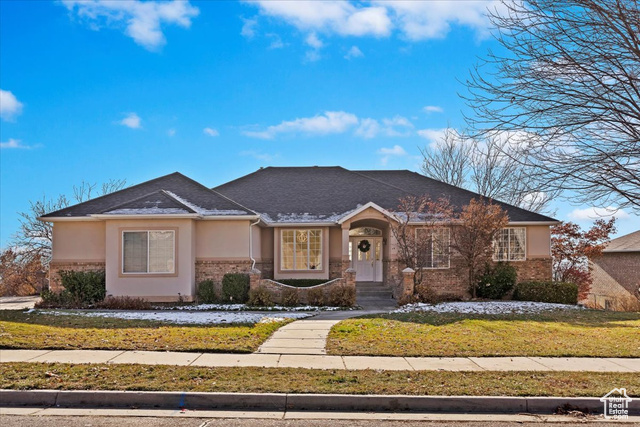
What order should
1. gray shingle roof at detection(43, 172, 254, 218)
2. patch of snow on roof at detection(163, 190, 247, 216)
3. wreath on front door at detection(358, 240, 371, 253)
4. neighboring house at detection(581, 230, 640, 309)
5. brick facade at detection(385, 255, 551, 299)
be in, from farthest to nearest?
1. neighboring house at detection(581, 230, 640, 309)
2. wreath on front door at detection(358, 240, 371, 253)
3. brick facade at detection(385, 255, 551, 299)
4. patch of snow on roof at detection(163, 190, 247, 216)
5. gray shingle roof at detection(43, 172, 254, 218)

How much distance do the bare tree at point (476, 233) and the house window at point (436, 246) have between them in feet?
2.28

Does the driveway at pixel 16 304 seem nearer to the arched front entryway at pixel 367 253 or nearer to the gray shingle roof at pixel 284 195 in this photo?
the gray shingle roof at pixel 284 195

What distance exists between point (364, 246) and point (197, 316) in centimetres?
1068

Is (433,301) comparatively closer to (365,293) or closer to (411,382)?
(365,293)

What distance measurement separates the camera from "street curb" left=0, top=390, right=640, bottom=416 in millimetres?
7461

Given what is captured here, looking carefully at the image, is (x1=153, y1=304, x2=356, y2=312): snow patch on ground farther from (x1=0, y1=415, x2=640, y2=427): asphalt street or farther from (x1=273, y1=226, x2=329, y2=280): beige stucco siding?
(x1=0, y1=415, x2=640, y2=427): asphalt street

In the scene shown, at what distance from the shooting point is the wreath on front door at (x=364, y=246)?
25.0 meters

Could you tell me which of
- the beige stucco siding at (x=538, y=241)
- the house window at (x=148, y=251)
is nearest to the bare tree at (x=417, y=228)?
the beige stucco siding at (x=538, y=241)

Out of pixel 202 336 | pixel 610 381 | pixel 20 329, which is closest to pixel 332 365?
pixel 202 336

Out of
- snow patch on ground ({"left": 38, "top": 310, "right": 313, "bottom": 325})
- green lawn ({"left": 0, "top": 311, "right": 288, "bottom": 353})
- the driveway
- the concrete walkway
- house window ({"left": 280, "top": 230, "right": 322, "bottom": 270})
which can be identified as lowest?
the driveway

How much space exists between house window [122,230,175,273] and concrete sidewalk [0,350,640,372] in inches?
367

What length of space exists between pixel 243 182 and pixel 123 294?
9.62m

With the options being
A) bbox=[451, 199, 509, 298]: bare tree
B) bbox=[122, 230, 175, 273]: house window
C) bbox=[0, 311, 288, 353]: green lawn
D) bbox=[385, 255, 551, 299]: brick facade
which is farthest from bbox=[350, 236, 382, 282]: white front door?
bbox=[0, 311, 288, 353]: green lawn

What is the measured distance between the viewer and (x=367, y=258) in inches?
989
